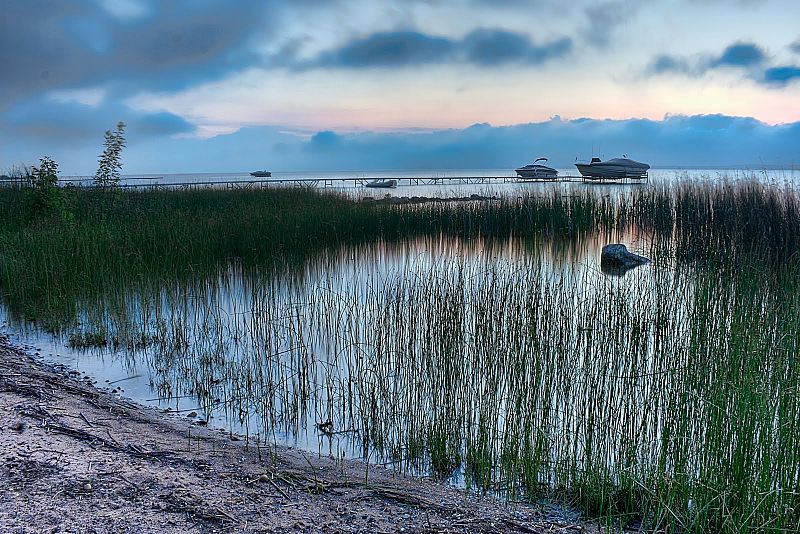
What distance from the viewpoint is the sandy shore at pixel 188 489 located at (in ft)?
7.68

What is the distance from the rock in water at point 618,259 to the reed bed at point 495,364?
0.96 metres

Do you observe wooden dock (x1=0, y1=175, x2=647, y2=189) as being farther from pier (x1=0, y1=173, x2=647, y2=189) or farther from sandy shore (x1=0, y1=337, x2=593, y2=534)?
sandy shore (x1=0, y1=337, x2=593, y2=534)

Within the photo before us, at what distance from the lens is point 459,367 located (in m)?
4.34

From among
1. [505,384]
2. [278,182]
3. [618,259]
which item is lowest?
[505,384]

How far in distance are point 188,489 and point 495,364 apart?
99.4 inches

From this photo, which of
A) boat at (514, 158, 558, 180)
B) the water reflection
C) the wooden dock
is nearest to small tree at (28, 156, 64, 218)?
the wooden dock

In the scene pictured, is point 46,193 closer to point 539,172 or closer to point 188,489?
point 188,489

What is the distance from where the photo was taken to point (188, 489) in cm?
262


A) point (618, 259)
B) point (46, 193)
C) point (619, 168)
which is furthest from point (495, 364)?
point (619, 168)

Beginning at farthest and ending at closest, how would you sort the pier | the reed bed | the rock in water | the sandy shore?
the pier < the rock in water < the reed bed < the sandy shore

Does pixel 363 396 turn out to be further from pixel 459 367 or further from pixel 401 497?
pixel 401 497

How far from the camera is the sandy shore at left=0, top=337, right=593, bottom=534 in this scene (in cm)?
234

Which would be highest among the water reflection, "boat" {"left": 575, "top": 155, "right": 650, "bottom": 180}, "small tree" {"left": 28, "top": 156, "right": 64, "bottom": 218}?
"boat" {"left": 575, "top": 155, "right": 650, "bottom": 180}

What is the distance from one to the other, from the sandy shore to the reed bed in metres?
0.46
